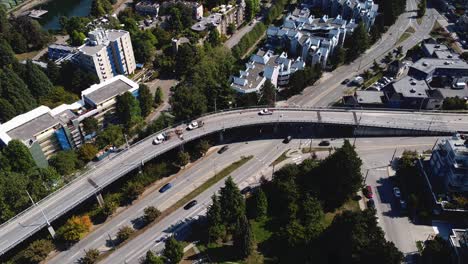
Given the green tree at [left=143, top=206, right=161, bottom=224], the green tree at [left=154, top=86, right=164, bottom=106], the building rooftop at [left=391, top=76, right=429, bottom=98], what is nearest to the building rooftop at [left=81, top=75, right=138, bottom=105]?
the green tree at [left=154, top=86, right=164, bottom=106]

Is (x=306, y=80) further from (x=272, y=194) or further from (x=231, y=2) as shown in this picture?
(x=231, y=2)

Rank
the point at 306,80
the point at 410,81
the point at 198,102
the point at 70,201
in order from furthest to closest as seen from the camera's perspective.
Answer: the point at 306,80
the point at 410,81
the point at 198,102
the point at 70,201

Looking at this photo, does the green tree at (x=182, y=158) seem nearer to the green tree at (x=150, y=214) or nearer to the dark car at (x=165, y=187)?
the dark car at (x=165, y=187)

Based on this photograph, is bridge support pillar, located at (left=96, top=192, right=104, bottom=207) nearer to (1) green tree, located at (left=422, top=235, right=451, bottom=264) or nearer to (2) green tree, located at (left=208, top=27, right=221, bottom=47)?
(1) green tree, located at (left=422, top=235, right=451, bottom=264)

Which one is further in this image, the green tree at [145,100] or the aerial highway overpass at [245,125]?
the green tree at [145,100]

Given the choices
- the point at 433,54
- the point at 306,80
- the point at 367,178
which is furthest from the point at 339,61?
the point at 367,178

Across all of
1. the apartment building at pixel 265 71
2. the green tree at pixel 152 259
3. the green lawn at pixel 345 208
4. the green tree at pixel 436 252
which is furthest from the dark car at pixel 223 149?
the green tree at pixel 436 252
